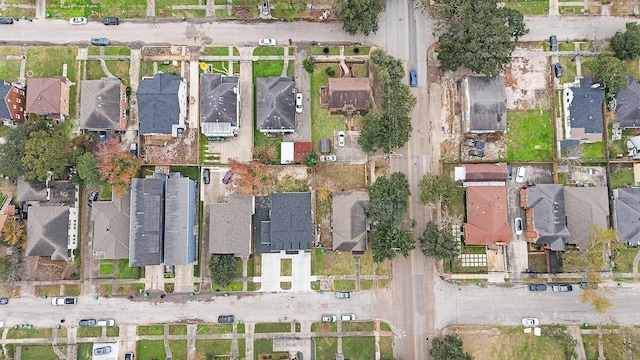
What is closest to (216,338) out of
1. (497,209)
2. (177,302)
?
(177,302)

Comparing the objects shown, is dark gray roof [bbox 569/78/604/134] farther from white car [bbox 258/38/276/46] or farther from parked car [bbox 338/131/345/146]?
white car [bbox 258/38/276/46]

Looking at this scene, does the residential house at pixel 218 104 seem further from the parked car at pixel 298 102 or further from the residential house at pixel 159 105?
the parked car at pixel 298 102

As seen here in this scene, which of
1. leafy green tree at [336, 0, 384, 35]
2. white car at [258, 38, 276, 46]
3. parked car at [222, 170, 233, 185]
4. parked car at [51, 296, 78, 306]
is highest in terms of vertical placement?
leafy green tree at [336, 0, 384, 35]

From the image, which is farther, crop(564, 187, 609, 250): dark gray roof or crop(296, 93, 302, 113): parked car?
crop(296, 93, 302, 113): parked car

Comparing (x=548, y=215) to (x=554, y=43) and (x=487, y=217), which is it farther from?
(x=554, y=43)

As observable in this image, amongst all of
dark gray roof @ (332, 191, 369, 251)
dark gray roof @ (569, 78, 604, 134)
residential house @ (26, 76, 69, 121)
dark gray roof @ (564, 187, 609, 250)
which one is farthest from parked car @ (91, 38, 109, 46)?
dark gray roof @ (564, 187, 609, 250)

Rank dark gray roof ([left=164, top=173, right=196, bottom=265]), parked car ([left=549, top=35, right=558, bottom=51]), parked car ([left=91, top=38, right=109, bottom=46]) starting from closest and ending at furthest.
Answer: dark gray roof ([left=164, top=173, right=196, bottom=265])
parked car ([left=91, top=38, right=109, bottom=46])
parked car ([left=549, top=35, right=558, bottom=51])
